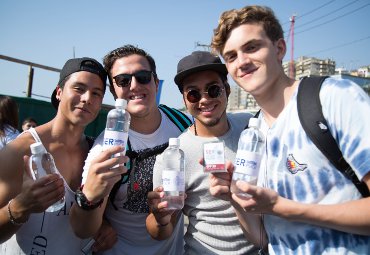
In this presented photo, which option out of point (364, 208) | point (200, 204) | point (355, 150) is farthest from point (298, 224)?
point (200, 204)

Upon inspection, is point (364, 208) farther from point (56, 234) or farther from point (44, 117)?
point (44, 117)

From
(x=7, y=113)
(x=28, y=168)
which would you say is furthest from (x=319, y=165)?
(x=7, y=113)

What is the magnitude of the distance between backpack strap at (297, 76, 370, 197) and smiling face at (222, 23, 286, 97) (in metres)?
0.33

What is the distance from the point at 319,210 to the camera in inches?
67.4

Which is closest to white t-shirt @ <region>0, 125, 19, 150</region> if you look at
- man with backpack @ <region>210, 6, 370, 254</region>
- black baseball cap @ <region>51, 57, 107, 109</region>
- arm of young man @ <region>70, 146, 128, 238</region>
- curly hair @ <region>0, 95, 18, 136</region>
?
curly hair @ <region>0, 95, 18, 136</region>

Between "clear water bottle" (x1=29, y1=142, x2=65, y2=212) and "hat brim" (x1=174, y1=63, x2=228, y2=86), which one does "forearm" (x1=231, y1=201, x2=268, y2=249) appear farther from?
"clear water bottle" (x1=29, y1=142, x2=65, y2=212)

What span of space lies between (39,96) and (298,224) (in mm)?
10911

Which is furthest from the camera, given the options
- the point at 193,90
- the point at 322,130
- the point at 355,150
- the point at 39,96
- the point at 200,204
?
the point at 39,96

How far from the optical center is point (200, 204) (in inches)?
105

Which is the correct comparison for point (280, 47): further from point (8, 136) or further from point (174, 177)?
point (8, 136)

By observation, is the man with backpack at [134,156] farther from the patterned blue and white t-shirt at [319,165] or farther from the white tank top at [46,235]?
the patterned blue and white t-shirt at [319,165]

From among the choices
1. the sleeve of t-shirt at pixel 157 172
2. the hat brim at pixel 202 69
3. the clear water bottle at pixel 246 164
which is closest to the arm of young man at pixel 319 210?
the clear water bottle at pixel 246 164

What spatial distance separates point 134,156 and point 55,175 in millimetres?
943

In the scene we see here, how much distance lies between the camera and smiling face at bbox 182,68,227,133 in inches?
112
